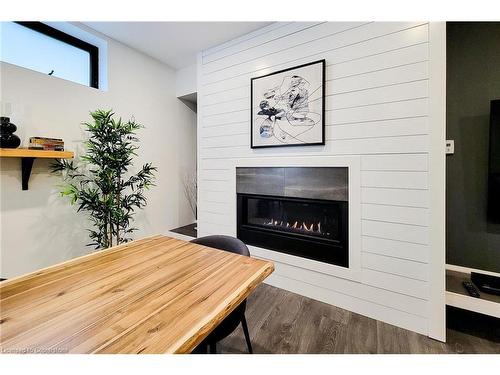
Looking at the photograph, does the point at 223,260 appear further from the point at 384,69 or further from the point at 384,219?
the point at 384,69

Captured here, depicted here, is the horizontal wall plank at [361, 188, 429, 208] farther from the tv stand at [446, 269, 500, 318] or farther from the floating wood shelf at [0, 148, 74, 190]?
the floating wood shelf at [0, 148, 74, 190]

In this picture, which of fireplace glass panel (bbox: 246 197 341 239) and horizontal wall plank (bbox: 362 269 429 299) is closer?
horizontal wall plank (bbox: 362 269 429 299)

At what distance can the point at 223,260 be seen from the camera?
1161mm

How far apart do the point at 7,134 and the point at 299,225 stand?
8.36 feet

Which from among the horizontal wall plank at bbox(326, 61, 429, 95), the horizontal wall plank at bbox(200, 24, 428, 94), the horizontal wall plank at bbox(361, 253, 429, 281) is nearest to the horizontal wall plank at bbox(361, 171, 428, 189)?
the horizontal wall plank at bbox(361, 253, 429, 281)

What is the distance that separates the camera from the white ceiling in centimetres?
237

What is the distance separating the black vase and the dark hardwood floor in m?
2.19

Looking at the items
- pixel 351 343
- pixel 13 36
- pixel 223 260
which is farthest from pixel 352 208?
pixel 13 36

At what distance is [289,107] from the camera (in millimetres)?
2199

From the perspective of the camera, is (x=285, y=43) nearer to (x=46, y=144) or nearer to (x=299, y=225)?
(x=299, y=225)

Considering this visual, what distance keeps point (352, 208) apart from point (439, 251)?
61cm

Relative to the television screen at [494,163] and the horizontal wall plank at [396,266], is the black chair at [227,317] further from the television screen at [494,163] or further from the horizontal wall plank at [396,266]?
the television screen at [494,163]

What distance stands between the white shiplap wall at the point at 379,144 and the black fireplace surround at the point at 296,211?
16 centimetres

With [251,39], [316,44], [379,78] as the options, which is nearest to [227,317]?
[379,78]
